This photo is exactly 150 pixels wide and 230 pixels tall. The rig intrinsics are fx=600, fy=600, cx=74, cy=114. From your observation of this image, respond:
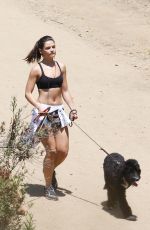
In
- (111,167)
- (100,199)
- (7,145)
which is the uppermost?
(7,145)

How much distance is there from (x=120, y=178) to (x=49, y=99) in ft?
3.48

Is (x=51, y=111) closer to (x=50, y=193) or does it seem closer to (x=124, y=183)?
(x=50, y=193)

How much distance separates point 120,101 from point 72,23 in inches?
203

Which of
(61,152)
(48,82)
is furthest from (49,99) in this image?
(61,152)

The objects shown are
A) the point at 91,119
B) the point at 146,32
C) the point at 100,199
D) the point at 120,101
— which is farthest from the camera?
the point at 146,32

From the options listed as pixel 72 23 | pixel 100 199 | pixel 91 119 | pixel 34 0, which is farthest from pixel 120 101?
pixel 34 0

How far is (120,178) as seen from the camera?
5.97 meters

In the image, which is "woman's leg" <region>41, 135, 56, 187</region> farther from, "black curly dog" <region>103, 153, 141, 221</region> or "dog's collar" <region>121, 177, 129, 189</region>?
"dog's collar" <region>121, 177, 129, 189</region>

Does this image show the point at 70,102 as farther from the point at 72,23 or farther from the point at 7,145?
the point at 72,23

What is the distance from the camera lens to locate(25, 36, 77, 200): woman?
234 inches

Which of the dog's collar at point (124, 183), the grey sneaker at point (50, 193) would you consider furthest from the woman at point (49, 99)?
the dog's collar at point (124, 183)

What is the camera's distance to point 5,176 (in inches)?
212

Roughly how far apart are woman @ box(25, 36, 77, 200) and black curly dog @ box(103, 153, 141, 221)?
0.51m

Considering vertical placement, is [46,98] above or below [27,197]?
above
